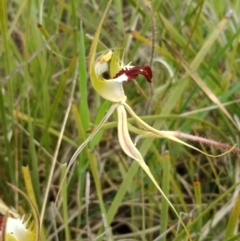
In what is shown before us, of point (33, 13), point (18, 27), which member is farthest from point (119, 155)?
point (18, 27)

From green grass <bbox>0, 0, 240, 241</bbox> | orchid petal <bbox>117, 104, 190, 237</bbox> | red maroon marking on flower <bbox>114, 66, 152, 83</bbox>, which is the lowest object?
green grass <bbox>0, 0, 240, 241</bbox>

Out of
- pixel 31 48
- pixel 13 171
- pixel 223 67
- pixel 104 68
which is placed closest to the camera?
pixel 104 68

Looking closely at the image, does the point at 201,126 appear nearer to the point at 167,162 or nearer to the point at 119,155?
the point at 119,155

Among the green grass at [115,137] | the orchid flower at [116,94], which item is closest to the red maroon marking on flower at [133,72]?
the orchid flower at [116,94]

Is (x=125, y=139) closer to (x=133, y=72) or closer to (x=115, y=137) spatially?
(x=133, y=72)

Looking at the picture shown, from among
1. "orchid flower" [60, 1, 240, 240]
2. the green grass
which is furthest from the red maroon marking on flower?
the green grass

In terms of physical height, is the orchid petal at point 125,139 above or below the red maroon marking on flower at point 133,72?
below

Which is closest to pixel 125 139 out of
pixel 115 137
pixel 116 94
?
pixel 116 94

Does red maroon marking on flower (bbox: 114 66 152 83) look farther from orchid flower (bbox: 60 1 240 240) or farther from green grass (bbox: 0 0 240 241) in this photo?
green grass (bbox: 0 0 240 241)

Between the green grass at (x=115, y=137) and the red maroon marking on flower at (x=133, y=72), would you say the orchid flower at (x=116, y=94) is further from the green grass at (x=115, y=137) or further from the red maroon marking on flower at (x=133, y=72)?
the green grass at (x=115, y=137)

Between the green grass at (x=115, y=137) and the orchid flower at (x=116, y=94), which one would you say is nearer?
the orchid flower at (x=116, y=94)

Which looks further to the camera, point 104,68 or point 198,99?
point 198,99
